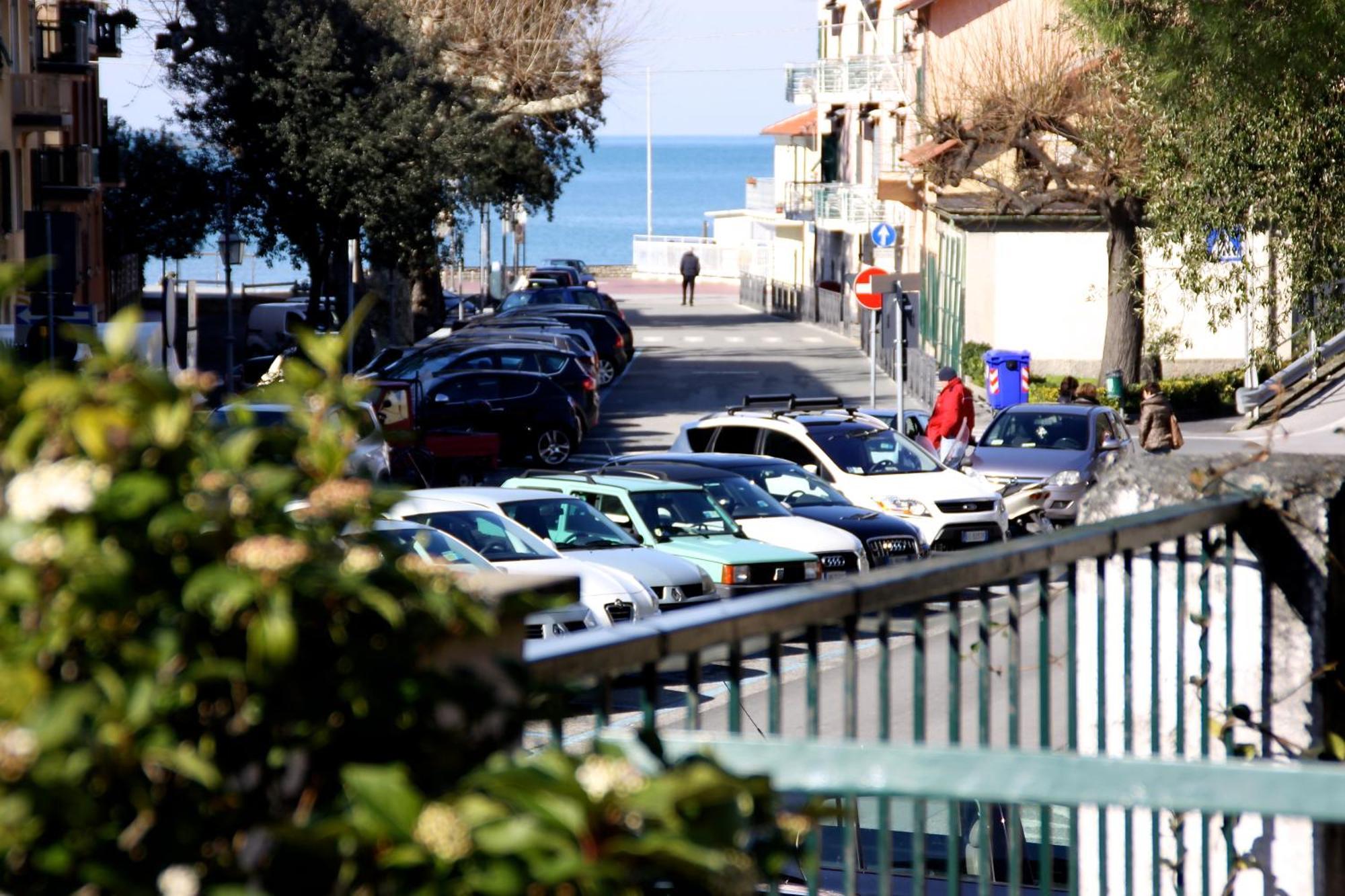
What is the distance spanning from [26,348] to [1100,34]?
38.8 feet

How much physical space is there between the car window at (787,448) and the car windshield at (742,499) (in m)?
2.56

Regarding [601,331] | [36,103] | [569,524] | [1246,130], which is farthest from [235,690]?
[601,331]

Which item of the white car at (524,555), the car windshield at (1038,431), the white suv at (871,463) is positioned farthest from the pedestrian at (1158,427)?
the white car at (524,555)

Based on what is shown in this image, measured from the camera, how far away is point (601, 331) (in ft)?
143

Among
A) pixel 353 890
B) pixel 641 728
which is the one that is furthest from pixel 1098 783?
pixel 353 890

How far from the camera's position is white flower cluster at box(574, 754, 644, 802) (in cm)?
168

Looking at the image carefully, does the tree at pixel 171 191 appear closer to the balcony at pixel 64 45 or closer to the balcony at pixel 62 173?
the balcony at pixel 62 173

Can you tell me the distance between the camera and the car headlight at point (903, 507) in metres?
20.0

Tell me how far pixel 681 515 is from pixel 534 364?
14.1 meters

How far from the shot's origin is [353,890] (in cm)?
167

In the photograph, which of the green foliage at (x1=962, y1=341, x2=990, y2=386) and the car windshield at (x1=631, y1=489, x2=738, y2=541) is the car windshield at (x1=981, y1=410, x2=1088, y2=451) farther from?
the green foliage at (x1=962, y1=341, x2=990, y2=386)

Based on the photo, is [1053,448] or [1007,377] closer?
[1053,448]

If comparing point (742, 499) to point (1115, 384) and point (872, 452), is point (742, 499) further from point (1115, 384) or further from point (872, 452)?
point (1115, 384)

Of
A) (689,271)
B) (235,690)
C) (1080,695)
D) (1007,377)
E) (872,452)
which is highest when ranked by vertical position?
(689,271)
